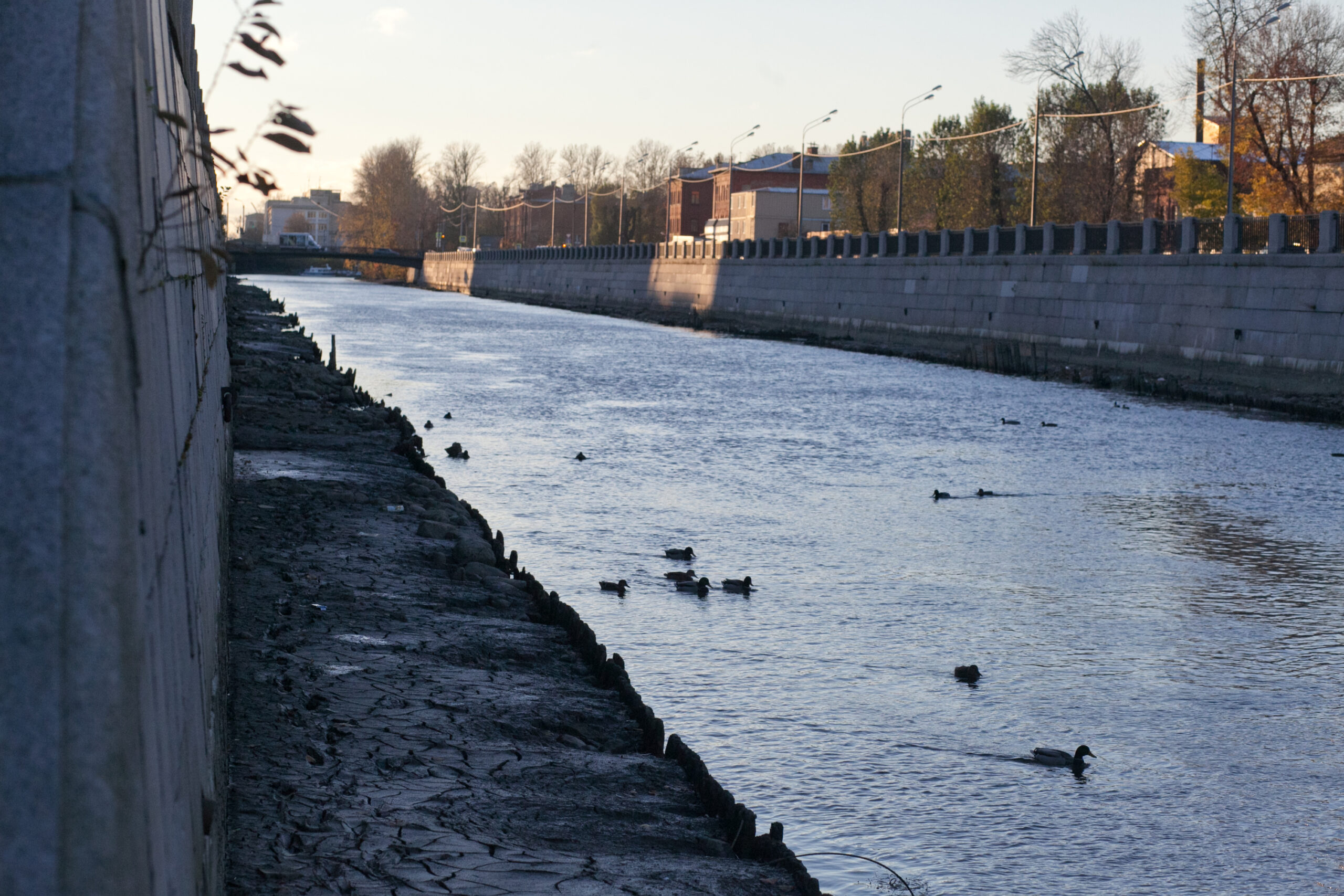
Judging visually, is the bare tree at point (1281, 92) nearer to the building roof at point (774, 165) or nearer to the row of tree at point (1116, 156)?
the row of tree at point (1116, 156)

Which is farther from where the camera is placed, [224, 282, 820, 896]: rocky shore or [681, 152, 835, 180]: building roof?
[681, 152, 835, 180]: building roof

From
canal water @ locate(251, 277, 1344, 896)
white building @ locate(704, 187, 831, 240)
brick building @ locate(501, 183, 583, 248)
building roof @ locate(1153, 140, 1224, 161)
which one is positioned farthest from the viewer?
brick building @ locate(501, 183, 583, 248)

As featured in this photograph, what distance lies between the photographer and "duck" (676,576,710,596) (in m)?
9.30

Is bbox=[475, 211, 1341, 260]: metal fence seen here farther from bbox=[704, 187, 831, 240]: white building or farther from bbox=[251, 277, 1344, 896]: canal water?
bbox=[704, 187, 831, 240]: white building

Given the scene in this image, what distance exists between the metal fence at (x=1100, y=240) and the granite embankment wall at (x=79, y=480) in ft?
86.0

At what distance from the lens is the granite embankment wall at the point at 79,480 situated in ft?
4.61

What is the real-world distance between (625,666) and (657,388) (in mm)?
19175

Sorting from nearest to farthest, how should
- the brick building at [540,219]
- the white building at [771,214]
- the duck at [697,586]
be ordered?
the duck at [697,586] → the white building at [771,214] → the brick building at [540,219]

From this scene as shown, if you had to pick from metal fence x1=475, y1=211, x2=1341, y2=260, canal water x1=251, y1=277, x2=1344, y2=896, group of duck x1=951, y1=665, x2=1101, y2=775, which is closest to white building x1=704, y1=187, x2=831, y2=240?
metal fence x1=475, y1=211, x2=1341, y2=260

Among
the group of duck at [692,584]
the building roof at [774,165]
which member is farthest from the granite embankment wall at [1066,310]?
the building roof at [774,165]

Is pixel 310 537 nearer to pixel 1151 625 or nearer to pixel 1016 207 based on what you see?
pixel 1151 625

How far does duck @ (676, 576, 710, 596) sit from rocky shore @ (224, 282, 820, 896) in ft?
3.43

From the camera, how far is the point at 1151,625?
29.1 feet

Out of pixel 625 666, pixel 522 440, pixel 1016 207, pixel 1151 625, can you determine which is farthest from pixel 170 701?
pixel 1016 207
